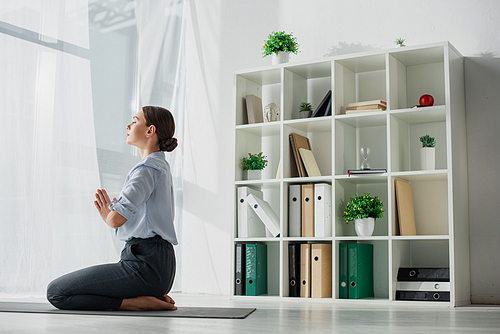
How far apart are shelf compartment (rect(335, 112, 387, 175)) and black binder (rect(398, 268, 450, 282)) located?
72 cm

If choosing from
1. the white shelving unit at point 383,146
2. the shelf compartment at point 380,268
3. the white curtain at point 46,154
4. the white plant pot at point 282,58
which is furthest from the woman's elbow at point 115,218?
the white plant pot at point 282,58

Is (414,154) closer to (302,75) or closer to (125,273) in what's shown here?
(302,75)

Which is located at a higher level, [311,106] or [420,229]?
[311,106]

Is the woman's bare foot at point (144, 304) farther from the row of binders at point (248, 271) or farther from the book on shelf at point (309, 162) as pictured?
the book on shelf at point (309, 162)

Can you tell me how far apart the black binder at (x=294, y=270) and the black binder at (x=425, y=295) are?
622 mm

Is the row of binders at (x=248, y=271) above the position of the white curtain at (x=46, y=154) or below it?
below

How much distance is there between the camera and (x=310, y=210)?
3.60m

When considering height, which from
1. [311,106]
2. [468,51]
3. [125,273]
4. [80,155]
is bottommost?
[125,273]

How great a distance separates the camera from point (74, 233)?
12.2ft

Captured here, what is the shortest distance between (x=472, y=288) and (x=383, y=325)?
1.57 metres

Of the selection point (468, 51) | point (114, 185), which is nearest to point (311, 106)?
point (468, 51)

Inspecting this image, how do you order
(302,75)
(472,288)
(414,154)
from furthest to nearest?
1. (302,75)
2. (414,154)
3. (472,288)

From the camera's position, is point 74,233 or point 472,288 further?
point 74,233

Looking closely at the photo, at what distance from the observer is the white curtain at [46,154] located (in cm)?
341
